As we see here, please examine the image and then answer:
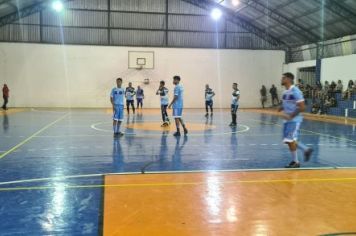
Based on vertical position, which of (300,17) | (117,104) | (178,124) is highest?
(300,17)

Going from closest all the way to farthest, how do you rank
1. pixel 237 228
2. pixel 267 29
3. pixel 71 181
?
pixel 237 228 < pixel 71 181 < pixel 267 29

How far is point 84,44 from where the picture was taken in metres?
33.3

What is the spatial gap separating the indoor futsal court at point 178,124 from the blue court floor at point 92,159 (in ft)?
0.12

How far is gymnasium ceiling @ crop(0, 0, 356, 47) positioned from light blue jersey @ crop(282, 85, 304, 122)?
1798cm

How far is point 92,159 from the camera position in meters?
9.42

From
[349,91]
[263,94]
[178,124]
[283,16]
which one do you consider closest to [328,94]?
[349,91]

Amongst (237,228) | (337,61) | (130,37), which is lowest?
(237,228)

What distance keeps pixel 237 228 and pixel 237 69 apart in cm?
3224

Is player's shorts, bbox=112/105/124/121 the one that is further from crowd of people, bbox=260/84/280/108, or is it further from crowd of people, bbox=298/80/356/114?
crowd of people, bbox=260/84/280/108

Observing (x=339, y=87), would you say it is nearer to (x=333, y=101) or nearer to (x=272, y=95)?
(x=333, y=101)

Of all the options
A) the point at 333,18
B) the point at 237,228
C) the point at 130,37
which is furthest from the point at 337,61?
the point at 237,228

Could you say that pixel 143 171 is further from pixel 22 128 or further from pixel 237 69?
pixel 237 69

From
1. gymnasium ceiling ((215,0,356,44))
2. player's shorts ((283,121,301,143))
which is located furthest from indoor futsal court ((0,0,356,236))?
gymnasium ceiling ((215,0,356,44))

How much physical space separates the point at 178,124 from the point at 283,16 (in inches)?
786
